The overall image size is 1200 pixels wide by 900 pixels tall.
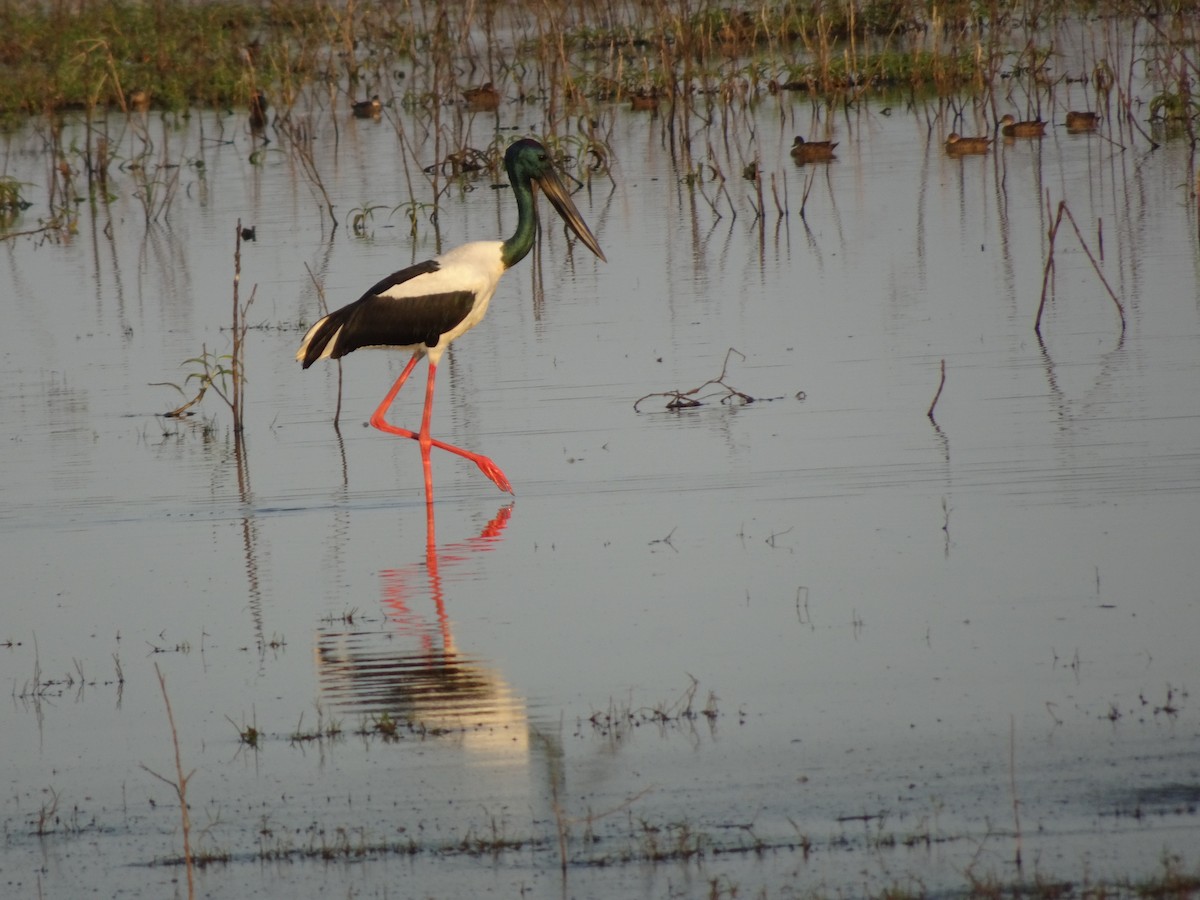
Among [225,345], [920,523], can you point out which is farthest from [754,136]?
[920,523]

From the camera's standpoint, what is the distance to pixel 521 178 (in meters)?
9.80

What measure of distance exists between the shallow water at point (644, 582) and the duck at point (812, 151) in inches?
119

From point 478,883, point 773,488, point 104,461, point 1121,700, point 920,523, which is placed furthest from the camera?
point 104,461

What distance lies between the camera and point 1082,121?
55.6 ft

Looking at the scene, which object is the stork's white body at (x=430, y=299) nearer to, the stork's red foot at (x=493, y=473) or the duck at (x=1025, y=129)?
the stork's red foot at (x=493, y=473)

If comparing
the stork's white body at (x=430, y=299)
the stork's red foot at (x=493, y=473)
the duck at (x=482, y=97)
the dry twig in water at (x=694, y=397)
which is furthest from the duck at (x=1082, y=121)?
the stork's red foot at (x=493, y=473)

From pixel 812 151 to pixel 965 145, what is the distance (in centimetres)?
124

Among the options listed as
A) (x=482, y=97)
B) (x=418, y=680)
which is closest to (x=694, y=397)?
(x=418, y=680)

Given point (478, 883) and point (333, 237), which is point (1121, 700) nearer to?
point (478, 883)

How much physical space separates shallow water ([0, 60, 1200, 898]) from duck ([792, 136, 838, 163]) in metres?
3.01

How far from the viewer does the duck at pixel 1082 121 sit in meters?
16.9

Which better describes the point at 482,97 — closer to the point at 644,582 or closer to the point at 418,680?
the point at 644,582

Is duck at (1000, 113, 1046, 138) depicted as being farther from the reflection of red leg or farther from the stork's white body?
the reflection of red leg

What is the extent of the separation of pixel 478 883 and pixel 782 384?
581 cm
